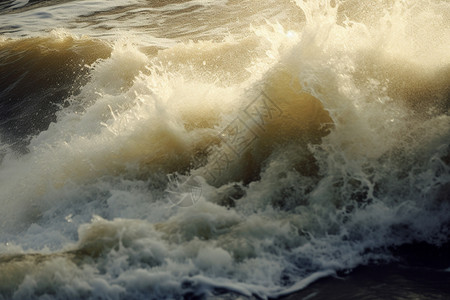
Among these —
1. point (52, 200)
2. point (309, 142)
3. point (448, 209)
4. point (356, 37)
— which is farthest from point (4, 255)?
point (356, 37)

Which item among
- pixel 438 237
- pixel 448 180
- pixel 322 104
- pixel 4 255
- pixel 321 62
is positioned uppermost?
pixel 321 62

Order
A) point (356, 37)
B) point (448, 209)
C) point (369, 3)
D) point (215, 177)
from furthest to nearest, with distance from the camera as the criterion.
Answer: point (369, 3)
point (356, 37)
point (215, 177)
point (448, 209)

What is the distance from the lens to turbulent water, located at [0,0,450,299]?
3.33 meters

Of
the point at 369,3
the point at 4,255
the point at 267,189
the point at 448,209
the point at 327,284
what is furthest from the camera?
the point at 369,3

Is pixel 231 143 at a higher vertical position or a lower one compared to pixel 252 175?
higher

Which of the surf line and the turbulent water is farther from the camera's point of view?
the surf line

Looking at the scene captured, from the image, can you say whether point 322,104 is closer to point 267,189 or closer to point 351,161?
point 351,161

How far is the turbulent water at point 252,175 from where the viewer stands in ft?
10.9

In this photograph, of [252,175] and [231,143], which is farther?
[231,143]

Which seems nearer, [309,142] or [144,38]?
[309,142]

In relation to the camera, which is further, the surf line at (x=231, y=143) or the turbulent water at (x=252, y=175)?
the surf line at (x=231, y=143)

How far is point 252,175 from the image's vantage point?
14.7ft

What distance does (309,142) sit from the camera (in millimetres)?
4555

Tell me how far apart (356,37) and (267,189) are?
232 cm
